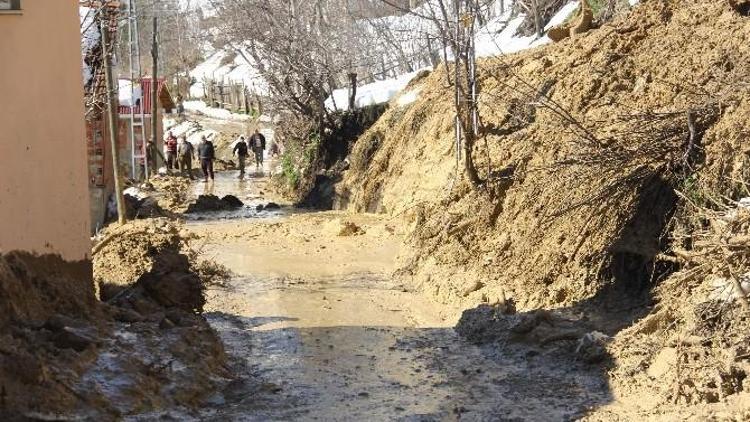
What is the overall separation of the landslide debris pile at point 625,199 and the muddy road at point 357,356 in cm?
62

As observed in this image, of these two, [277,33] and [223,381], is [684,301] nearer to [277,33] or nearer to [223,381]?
[223,381]

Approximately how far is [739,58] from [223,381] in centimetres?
691

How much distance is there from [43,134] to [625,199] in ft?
A: 19.8

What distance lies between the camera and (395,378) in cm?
892

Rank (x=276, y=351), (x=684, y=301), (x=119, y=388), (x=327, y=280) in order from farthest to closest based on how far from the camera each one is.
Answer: (x=327, y=280) < (x=276, y=351) < (x=684, y=301) < (x=119, y=388)

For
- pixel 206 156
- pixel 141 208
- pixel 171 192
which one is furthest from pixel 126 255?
pixel 206 156

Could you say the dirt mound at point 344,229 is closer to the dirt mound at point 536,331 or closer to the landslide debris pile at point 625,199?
the landslide debris pile at point 625,199

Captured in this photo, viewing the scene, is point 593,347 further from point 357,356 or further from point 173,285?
point 173,285

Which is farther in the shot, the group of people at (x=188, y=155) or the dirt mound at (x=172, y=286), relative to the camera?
the group of people at (x=188, y=155)

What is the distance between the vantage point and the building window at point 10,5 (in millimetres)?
8445

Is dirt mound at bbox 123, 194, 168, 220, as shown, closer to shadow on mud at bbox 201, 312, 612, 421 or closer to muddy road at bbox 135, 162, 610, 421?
muddy road at bbox 135, 162, 610, 421

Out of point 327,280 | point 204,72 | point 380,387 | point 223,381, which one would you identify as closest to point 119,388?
point 223,381

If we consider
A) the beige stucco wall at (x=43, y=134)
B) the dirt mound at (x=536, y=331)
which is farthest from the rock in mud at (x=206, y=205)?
the beige stucco wall at (x=43, y=134)

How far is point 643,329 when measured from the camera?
28.3ft
